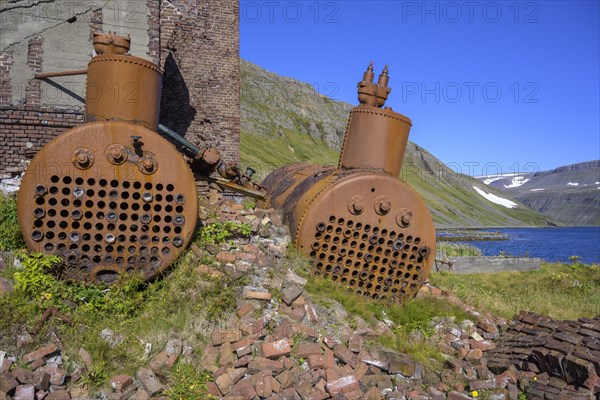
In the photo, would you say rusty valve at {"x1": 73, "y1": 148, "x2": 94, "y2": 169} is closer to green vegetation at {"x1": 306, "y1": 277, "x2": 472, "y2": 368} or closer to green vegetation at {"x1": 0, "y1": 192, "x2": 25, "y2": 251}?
green vegetation at {"x1": 0, "y1": 192, "x2": 25, "y2": 251}

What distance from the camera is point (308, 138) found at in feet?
279

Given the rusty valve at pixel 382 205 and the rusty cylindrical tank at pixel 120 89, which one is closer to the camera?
the rusty cylindrical tank at pixel 120 89

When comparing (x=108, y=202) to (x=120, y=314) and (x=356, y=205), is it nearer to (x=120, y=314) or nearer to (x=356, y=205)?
(x=120, y=314)

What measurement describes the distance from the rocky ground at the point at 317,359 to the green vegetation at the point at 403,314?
121 mm

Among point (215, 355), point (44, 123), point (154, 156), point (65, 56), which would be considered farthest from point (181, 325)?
point (65, 56)

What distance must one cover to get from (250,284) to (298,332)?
3.28 ft

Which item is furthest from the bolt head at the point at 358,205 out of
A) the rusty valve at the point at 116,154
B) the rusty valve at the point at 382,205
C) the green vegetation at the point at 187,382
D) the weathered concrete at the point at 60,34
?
the weathered concrete at the point at 60,34

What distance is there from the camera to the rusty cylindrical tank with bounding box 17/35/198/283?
5.66 meters

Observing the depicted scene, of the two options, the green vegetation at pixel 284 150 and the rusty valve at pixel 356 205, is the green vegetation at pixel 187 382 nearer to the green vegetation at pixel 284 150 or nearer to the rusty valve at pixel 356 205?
the rusty valve at pixel 356 205

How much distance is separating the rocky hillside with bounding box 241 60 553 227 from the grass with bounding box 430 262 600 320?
95.0 ft

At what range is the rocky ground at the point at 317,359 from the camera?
4773 mm

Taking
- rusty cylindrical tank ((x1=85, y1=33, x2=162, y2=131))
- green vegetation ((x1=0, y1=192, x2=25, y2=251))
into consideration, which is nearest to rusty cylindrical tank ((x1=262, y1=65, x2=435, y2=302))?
rusty cylindrical tank ((x1=85, y1=33, x2=162, y2=131))

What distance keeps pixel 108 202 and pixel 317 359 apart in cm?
320

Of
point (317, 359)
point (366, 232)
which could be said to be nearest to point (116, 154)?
point (317, 359)
